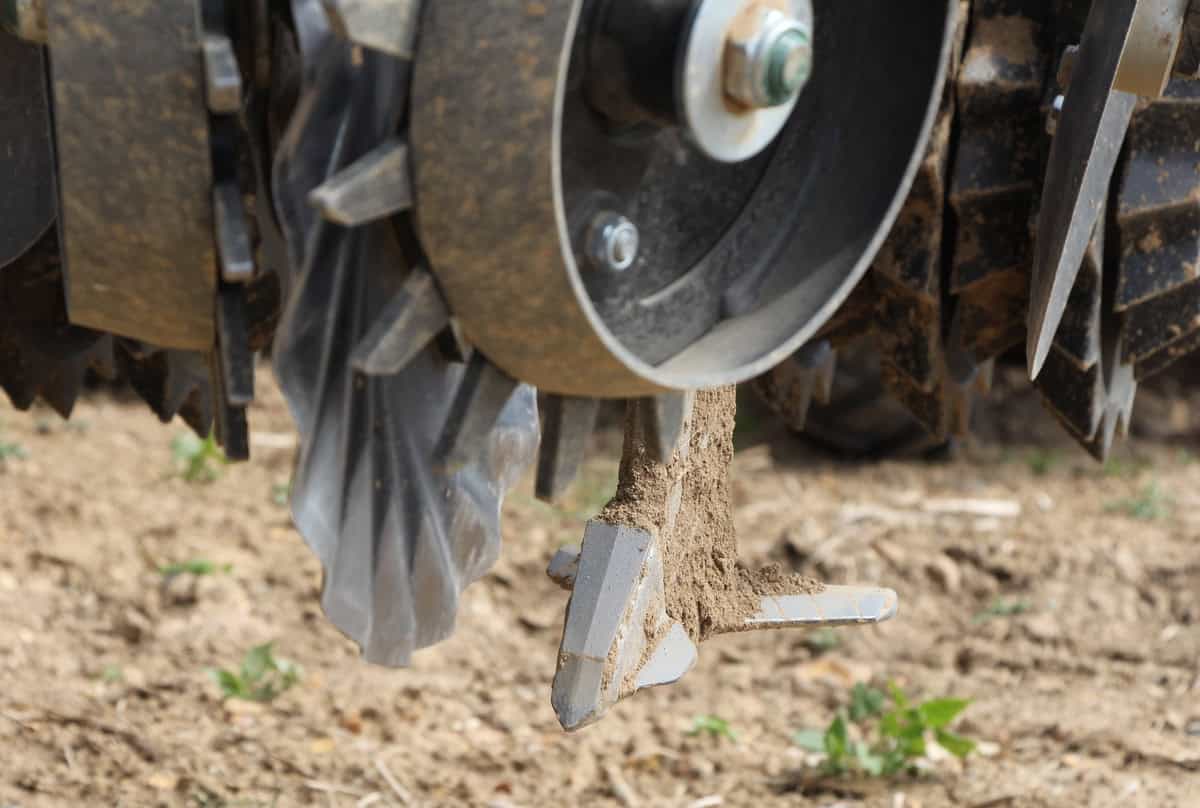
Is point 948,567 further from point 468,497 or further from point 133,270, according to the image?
A: point 133,270

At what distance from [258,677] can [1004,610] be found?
61.6 inches

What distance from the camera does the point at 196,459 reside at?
12.7 feet

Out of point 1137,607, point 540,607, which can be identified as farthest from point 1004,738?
point 540,607

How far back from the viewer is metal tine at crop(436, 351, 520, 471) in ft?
4.26

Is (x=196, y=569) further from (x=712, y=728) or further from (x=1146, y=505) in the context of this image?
(x=1146, y=505)

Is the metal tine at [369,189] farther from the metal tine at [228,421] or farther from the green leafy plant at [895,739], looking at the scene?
the green leafy plant at [895,739]

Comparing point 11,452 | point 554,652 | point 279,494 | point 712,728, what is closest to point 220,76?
point 712,728

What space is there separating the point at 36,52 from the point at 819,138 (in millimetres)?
747

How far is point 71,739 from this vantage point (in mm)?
2541

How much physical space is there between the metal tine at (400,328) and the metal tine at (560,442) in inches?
7.0

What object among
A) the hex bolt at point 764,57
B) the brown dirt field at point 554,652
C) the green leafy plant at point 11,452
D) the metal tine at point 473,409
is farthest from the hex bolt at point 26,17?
the green leafy plant at point 11,452

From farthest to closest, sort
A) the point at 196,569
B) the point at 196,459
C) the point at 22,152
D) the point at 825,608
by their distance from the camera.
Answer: the point at 196,459
the point at 196,569
the point at 825,608
the point at 22,152

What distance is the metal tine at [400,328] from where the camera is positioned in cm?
120

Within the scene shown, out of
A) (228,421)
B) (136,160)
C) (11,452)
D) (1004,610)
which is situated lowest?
(11,452)
